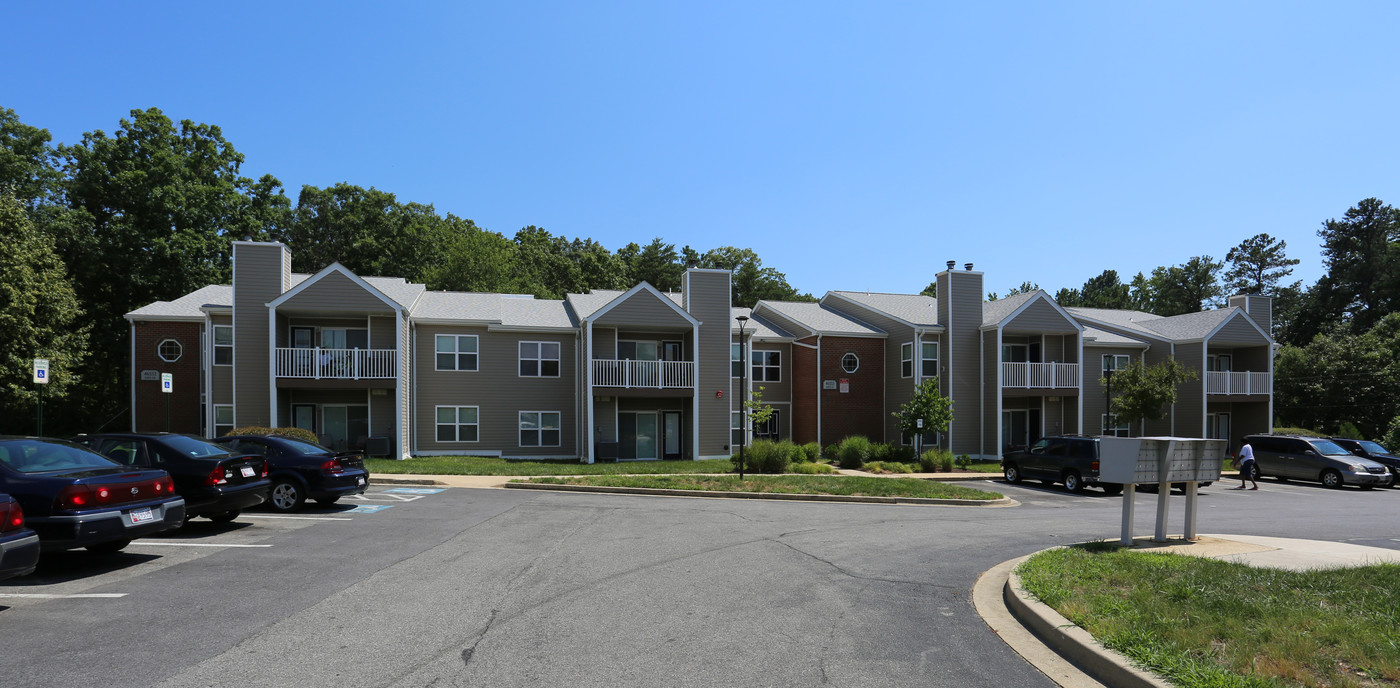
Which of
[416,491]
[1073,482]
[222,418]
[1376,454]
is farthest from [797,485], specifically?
[1376,454]

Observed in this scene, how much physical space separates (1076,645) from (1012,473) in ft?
67.8

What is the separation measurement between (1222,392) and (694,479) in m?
26.8

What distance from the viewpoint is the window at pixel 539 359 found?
3106 centimetres

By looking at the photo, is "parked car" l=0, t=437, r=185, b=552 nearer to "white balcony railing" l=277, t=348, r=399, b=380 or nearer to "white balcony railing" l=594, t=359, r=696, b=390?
"white balcony railing" l=277, t=348, r=399, b=380

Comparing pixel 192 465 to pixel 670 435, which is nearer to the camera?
pixel 192 465

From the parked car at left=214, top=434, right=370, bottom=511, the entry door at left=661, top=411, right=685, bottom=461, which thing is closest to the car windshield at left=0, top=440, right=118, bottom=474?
the parked car at left=214, top=434, right=370, bottom=511

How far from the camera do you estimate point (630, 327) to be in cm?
3081

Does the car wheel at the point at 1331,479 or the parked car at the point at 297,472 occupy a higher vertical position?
the parked car at the point at 297,472

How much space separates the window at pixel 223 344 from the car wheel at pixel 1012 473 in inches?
1061

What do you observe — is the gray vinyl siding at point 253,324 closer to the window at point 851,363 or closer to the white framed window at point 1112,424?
the window at point 851,363

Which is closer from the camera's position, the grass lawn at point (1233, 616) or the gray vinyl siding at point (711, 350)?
the grass lawn at point (1233, 616)

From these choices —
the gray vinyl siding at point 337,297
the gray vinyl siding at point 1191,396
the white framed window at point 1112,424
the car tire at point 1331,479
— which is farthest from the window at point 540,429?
the gray vinyl siding at point 1191,396

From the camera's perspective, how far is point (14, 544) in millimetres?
7000

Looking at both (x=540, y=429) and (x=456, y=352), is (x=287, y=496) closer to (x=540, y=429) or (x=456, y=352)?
(x=456, y=352)
